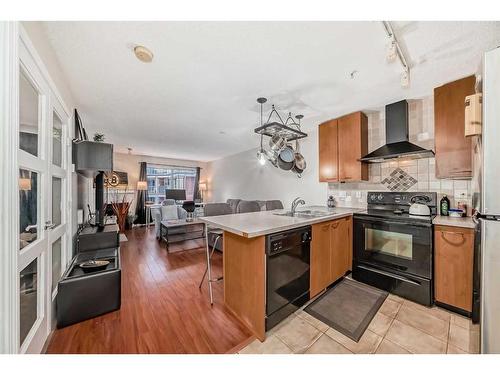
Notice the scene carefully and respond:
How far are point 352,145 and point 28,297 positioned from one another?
141 inches

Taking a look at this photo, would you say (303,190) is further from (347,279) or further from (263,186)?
(347,279)

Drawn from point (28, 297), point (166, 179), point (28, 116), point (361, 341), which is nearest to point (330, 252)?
point (361, 341)

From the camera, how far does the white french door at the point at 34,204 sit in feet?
3.65

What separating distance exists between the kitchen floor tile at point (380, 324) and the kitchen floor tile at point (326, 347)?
0.39 meters

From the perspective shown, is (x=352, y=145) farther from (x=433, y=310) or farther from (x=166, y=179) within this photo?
(x=166, y=179)

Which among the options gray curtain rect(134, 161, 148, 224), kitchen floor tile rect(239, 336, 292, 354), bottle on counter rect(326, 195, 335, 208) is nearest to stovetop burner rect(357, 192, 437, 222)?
bottle on counter rect(326, 195, 335, 208)

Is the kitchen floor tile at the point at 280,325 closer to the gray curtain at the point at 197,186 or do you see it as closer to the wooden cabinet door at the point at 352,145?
the wooden cabinet door at the point at 352,145

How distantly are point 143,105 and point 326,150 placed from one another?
284cm

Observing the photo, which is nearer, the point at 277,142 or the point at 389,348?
the point at 389,348

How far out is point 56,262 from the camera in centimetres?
182

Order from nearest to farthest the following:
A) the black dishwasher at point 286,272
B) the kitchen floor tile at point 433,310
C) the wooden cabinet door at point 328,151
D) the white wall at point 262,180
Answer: the black dishwasher at point 286,272, the kitchen floor tile at point 433,310, the wooden cabinet door at point 328,151, the white wall at point 262,180

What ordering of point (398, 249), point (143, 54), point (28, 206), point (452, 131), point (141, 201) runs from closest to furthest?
point (28, 206) < point (143, 54) < point (452, 131) < point (398, 249) < point (141, 201)

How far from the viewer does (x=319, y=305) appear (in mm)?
1888

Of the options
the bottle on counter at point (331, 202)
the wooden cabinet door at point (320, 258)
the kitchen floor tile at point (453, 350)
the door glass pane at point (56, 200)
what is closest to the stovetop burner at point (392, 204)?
the bottle on counter at point (331, 202)
